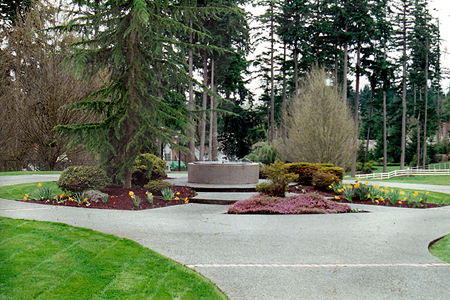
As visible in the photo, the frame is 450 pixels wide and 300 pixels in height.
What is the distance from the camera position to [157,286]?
405 centimetres

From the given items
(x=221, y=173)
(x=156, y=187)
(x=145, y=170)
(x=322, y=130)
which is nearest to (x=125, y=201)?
(x=156, y=187)

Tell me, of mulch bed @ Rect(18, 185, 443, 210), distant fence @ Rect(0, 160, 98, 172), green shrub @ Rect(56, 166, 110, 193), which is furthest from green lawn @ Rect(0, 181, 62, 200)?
distant fence @ Rect(0, 160, 98, 172)

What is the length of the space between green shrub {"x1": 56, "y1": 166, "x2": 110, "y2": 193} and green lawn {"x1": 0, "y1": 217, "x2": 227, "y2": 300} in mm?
4372

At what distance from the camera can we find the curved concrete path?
4.23 m

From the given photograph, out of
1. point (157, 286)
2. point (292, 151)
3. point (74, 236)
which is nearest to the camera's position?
point (157, 286)

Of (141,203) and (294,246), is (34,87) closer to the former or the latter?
(141,203)

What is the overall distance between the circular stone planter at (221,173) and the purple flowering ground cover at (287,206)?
147 inches

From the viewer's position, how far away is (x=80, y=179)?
397 inches

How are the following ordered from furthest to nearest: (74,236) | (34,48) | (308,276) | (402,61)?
(402,61), (34,48), (74,236), (308,276)

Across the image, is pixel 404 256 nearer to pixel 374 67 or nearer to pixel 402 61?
pixel 374 67

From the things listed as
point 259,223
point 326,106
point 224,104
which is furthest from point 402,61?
point 259,223

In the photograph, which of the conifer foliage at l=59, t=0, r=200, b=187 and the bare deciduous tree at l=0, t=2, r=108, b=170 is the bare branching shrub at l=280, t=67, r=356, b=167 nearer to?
the conifer foliage at l=59, t=0, r=200, b=187

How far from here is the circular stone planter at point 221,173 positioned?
13.5 m

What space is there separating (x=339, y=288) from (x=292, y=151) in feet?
54.6
